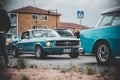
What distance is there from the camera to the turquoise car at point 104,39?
609 cm

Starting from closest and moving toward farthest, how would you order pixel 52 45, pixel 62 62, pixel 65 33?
pixel 62 62
pixel 52 45
pixel 65 33

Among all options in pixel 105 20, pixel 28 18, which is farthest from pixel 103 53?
pixel 28 18

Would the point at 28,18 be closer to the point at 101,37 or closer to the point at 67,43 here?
the point at 101,37

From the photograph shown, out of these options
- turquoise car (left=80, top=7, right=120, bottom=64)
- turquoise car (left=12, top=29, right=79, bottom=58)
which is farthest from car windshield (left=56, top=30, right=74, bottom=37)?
turquoise car (left=80, top=7, right=120, bottom=64)

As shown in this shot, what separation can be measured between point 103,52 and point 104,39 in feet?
1.38

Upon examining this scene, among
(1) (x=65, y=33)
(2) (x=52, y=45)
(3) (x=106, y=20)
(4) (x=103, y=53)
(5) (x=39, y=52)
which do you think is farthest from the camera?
(1) (x=65, y=33)

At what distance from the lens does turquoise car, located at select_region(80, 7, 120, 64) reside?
6.09 metres

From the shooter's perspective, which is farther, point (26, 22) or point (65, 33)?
point (65, 33)

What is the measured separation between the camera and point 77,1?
15.1 ft

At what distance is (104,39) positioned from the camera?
6977mm

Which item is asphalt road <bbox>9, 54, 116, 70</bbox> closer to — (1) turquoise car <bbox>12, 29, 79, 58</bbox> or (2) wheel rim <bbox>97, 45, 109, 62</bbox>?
(2) wheel rim <bbox>97, 45, 109, 62</bbox>

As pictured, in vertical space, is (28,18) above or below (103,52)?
above

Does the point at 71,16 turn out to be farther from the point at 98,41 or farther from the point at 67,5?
the point at 98,41

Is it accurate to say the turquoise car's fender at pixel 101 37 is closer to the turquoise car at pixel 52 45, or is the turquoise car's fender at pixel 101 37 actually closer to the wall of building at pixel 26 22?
the wall of building at pixel 26 22
